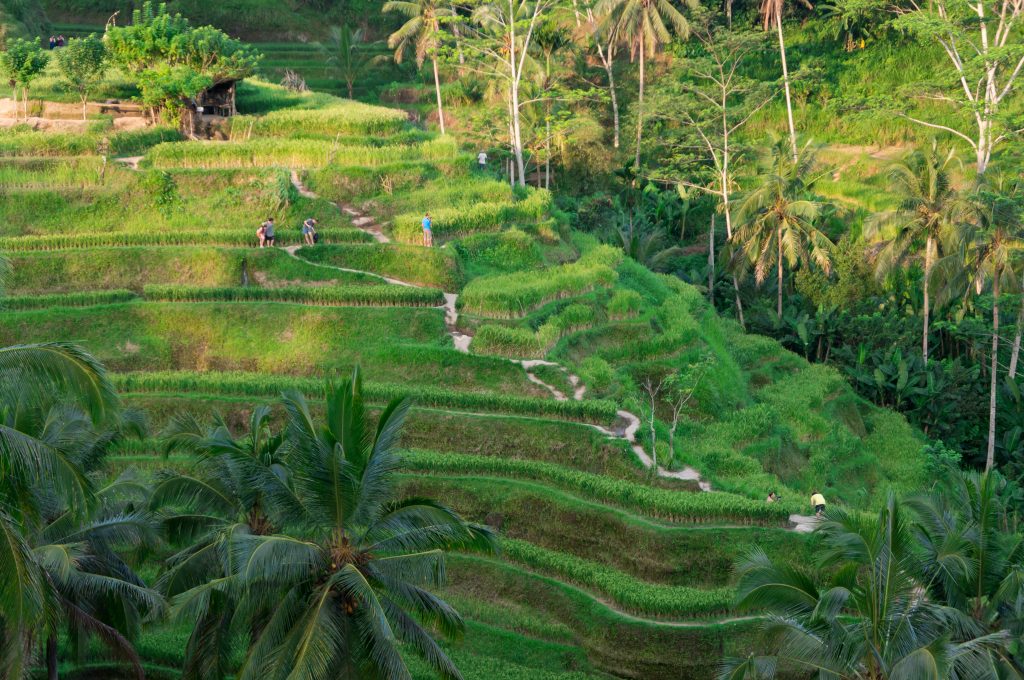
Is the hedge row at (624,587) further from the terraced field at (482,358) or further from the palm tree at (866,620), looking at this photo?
the palm tree at (866,620)

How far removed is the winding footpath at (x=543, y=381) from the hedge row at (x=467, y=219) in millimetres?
717

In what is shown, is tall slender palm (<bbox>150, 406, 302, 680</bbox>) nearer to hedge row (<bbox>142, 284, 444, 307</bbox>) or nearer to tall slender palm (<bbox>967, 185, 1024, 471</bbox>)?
hedge row (<bbox>142, 284, 444, 307</bbox>)

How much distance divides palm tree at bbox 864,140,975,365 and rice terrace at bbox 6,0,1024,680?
0.13 meters

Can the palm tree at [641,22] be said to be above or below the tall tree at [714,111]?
above

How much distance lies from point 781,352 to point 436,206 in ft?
37.9

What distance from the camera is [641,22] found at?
158 feet

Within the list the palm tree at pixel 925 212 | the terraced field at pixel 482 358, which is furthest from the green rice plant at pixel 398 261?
the palm tree at pixel 925 212

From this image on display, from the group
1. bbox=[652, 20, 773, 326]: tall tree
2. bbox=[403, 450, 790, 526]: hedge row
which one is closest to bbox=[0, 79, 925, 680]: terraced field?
bbox=[403, 450, 790, 526]: hedge row

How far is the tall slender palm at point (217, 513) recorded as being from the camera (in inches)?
634

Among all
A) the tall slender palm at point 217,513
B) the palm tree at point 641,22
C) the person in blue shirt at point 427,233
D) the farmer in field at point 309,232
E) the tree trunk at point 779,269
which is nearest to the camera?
the tall slender palm at point 217,513

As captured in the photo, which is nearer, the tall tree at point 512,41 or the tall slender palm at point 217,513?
the tall slender palm at point 217,513

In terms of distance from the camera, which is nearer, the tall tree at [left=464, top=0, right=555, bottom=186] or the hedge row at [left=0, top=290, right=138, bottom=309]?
the hedge row at [left=0, top=290, right=138, bottom=309]

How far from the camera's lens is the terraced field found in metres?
23.2

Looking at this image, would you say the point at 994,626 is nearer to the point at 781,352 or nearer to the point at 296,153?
the point at 781,352
